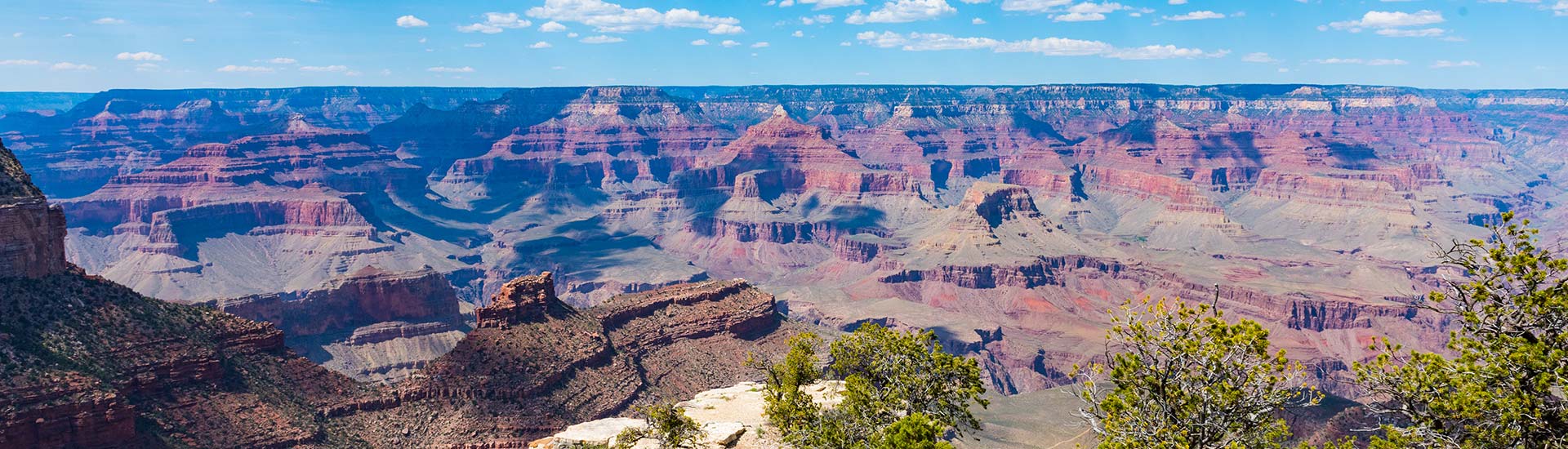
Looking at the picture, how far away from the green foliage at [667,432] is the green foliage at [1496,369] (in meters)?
31.1

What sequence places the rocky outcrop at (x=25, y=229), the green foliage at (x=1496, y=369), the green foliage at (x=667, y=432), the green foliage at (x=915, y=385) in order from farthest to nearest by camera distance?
the rocky outcrop at (x=25, y=229)
the green foliage at (x=667, y=432)
the green foliage at (x=915, y=385)
the green foliage at (x=1496, y=369)

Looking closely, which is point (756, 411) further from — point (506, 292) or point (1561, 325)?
point (1561, 325)

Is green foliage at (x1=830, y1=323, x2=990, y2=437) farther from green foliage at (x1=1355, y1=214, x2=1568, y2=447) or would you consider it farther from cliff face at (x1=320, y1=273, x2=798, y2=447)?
cliff face at (x1=320, y1=273, x2=798, y2=447)

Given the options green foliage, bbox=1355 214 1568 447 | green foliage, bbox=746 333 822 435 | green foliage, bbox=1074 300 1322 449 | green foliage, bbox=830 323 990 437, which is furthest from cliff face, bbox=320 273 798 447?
green foliage, bbox=1355 214 1568 447

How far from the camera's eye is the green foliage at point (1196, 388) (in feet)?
90.8

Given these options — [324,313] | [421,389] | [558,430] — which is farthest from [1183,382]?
[324,313]

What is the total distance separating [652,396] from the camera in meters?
85.4

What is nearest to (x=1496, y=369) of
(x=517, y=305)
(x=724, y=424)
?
(x=724, y=424)

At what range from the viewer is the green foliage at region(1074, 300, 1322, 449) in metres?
27.7

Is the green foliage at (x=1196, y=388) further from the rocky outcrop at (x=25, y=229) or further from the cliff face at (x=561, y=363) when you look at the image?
the rocky outcrop at (x=25, y=229)

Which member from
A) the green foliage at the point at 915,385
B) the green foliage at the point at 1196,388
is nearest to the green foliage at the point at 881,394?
the green foliage at the point at 915,385

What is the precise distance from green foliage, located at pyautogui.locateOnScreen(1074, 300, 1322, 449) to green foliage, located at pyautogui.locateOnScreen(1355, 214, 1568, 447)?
9.03 ft

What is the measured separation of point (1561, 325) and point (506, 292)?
72.3 metres

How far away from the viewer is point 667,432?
50.9 m
